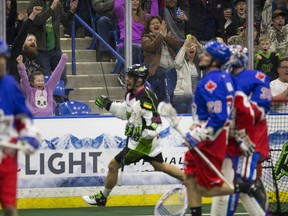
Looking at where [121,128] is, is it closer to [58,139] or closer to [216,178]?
[58,139]

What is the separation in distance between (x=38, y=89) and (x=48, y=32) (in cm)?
96

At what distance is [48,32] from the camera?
14.3 metres

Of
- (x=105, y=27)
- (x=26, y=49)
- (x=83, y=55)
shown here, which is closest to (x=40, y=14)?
(x=26, y=49)

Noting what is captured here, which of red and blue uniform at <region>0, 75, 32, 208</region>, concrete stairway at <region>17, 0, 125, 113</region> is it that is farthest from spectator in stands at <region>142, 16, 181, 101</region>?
red and blue uniform at <region>0, 75, 32, 208</region>

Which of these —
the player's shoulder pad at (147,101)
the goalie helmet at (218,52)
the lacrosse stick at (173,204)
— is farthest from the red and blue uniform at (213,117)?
the player's shoulder pad at (147,101)

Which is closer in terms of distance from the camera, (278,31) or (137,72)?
(137,72)

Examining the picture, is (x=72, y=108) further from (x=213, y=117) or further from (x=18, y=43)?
(x=213, y=117)

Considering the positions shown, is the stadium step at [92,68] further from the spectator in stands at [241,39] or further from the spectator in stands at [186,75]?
the spectator in stands at [241,39]

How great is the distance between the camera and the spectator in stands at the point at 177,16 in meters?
14.5

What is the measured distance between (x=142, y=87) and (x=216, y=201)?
9.11 feet

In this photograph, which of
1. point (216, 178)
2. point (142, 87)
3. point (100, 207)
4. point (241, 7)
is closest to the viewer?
point (216, 178)

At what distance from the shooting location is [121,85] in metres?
14.0

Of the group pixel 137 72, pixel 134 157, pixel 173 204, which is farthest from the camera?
pixel 134 157

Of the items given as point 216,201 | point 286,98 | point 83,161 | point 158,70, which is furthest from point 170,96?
point 216,201
